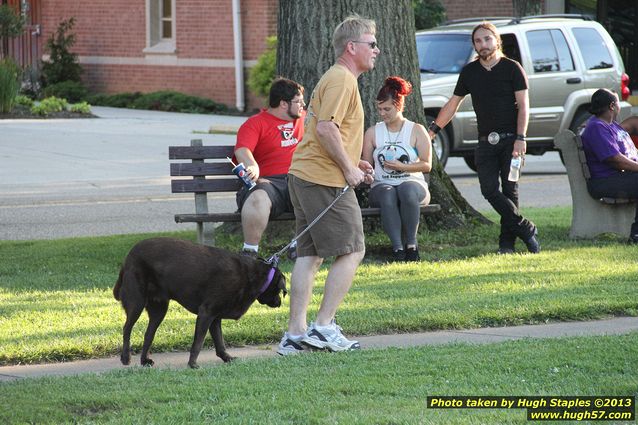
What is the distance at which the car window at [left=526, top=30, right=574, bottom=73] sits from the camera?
1809cm

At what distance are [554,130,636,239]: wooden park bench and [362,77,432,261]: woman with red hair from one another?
180cm

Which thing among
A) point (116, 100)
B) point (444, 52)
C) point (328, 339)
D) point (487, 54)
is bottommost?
point (116, 100)

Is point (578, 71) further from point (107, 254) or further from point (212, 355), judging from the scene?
point (212, 355)

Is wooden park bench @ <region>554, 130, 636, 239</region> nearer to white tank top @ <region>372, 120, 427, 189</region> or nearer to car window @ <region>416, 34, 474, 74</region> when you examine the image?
white tank top @ <region>372, 120, 427, 189</region>

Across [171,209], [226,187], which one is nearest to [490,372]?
[226,187]

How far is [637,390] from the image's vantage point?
5.63 meters

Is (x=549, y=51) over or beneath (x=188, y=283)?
over

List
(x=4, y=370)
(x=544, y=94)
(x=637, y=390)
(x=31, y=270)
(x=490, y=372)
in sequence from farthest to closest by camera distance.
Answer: (x=544, y=94), (x=31, y=270), (x=4, y=370), (x=490, y=372), (x=637, y=390)

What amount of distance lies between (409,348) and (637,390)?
5.10 ft

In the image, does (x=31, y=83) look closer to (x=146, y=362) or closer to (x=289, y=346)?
(x=289, y=346)

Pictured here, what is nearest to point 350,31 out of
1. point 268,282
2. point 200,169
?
point 268,282

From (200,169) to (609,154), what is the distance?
3.71 meters

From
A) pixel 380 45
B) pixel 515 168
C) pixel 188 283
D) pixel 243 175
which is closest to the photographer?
pixel 188 283

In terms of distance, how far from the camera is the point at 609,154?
1108 centimetres
